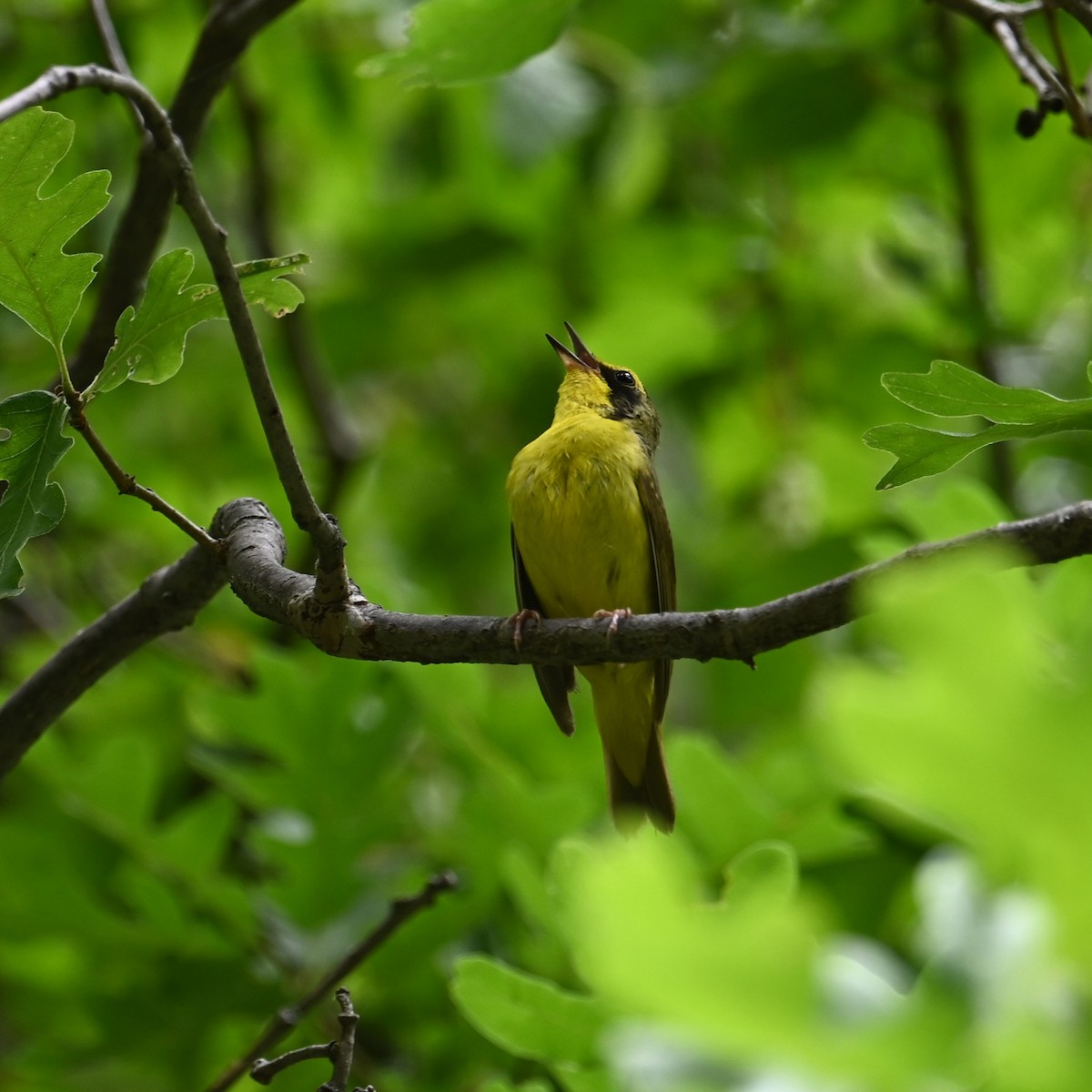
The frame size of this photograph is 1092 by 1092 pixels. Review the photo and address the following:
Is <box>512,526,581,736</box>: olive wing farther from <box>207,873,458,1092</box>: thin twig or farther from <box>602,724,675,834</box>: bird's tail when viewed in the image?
<box>207,873,458,1092</box>: thin twig

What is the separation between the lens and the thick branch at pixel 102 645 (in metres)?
2.79

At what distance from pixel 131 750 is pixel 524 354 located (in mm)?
3465

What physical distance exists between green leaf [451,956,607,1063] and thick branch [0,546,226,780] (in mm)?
990

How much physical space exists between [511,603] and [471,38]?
497 centimetres

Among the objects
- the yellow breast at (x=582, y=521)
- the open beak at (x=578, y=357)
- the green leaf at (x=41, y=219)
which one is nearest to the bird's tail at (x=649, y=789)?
the yellow breast at (x=582, y=521)

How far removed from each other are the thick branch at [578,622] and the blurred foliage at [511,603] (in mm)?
336

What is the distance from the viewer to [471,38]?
9.82ft

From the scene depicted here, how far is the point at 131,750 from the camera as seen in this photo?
3.97 meters

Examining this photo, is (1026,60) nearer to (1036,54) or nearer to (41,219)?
(1036,54)

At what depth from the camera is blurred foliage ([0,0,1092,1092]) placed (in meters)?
0.84

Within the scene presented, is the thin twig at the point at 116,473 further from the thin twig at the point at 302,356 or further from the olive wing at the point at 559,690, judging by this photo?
the thin twig at the point at 302,356

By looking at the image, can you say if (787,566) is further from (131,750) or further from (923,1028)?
(923,1028)

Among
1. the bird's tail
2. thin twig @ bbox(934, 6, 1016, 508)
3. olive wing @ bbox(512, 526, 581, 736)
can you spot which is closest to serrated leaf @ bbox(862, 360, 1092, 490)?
olive wing @ bbox(512, 526, 581, 736)

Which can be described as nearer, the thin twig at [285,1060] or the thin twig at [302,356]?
the thin twig at [285,1060]
